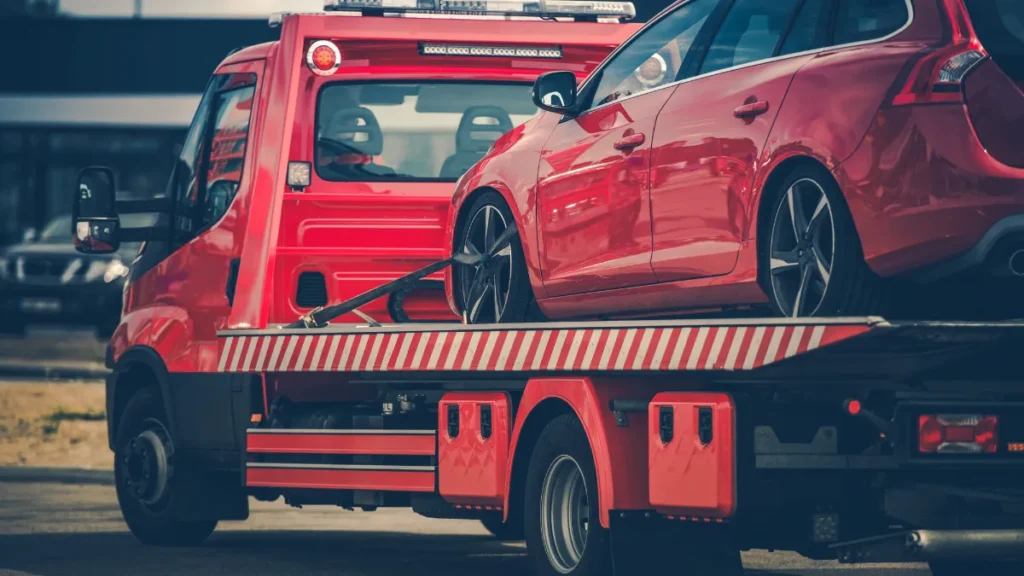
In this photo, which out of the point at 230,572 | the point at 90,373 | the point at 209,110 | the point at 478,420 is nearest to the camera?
the point at 478,420

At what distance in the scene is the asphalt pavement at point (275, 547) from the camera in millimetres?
9547

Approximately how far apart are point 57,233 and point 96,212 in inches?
690

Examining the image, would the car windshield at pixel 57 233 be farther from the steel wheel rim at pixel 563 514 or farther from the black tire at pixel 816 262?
the black tire at pixel 816 262

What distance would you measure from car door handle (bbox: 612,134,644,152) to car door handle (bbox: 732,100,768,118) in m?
0.65

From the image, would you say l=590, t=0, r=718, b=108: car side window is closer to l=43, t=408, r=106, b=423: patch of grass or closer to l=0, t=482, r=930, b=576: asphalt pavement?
l=0, t=482, r=930, b=576: asphalt pavement

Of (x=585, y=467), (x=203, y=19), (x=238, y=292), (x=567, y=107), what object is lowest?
(x=585, y=467)

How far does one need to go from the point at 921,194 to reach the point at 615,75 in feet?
7.83

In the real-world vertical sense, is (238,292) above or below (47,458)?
above

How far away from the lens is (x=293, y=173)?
1016 centimetres

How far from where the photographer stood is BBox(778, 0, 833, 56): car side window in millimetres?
7199

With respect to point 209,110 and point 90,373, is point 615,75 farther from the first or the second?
point 90,373

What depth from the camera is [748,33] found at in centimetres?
765

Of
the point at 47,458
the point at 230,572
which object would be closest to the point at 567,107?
the point at 230,572

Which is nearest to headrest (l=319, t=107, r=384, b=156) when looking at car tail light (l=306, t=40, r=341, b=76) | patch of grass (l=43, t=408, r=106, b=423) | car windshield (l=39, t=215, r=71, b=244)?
car tail light (l=306, t=40, r=341, b=76)
